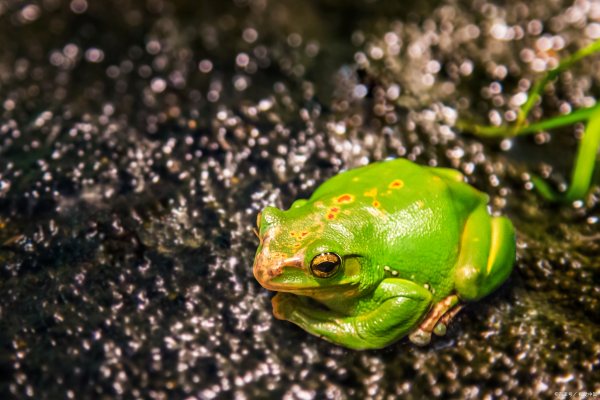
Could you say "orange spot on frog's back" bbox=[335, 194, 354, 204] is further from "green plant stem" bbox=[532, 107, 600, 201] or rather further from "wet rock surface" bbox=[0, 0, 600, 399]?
"green plant stem" bbox=[532, 107, 600, 201]

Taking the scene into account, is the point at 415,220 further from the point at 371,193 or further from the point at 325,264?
the point at 325,264

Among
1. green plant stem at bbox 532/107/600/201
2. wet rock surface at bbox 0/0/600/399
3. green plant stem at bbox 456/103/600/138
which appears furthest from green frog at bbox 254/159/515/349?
green plant stem at bbox 456/103/600/138

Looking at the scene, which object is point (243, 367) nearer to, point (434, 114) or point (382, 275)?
point (382, 275)

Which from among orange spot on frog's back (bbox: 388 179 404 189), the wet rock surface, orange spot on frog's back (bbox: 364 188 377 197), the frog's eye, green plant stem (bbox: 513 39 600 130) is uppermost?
green plant stem (bbox: 513 39 600 130)

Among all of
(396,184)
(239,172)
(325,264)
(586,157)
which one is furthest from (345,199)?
(586,157)

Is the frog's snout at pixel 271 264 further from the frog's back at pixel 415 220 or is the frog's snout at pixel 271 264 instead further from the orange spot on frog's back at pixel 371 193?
the orange spot on frog's back at pixel 371 193

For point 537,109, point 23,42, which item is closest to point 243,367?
point 537,109
